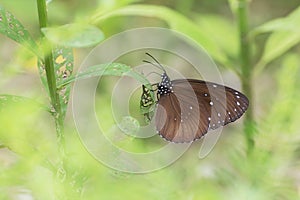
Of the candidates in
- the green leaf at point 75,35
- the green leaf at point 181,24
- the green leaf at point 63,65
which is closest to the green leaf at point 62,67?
the green leaf at point 63,65

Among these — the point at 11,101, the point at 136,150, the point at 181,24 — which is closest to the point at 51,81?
the point at 11,101

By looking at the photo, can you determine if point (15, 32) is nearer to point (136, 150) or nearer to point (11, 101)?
point (11, 101)

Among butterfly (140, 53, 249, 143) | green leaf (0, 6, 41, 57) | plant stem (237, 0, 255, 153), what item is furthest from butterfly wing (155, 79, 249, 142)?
green leaf (0, 6, 41, 57)

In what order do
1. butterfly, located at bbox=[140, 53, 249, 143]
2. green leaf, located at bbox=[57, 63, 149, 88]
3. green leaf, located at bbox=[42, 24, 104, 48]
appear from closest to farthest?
1. green leaf, located at bbox=[42, 24, 104, 48]
2. green leaf, located at bbox=[57, 63, 149, 88]
3. butterfly, located at bbox=[140, 53, 249, 143]

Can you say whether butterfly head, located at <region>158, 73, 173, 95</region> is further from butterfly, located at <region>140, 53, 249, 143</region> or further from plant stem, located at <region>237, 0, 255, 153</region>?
plant stem, located at <region>237, 0, 255, 153</region>

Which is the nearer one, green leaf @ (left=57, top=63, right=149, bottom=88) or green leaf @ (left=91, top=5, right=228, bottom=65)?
green leaf @ (left=57, top=63, right=149, bottom=88)

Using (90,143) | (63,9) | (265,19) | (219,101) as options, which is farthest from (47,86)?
(265,19)

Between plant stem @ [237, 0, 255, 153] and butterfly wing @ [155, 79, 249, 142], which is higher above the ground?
plant stem @ [237, 0, 255, 153]
